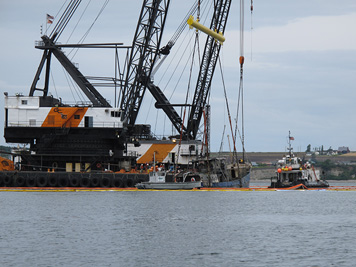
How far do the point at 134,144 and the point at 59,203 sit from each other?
31.2 metres

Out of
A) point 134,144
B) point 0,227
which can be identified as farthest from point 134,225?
point 134,144

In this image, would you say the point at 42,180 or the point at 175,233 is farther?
the point at 42,180

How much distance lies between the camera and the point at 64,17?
100 metres

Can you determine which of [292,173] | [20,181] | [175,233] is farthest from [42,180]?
[175,233]

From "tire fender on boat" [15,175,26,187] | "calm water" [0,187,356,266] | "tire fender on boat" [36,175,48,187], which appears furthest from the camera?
"tire fender on boat" [15,175,26,187]

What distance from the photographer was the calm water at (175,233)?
37906mm

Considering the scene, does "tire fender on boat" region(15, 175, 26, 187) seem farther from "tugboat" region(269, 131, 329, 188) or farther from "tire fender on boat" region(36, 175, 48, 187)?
"tugboat" region(269, 131, 329, 188)

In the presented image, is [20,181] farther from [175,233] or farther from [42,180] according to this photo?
[175,233]

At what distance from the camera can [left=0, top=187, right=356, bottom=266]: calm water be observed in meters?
37.9

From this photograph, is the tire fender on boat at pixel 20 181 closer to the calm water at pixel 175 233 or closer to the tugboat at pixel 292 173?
the calm water at pixel 175 233

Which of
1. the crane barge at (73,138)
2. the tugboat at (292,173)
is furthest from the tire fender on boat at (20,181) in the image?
the tugboat at (292,173)

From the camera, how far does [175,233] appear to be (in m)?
47.8

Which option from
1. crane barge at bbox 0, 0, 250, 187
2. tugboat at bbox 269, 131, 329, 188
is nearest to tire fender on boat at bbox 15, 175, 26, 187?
crane barge at bbox 0, 0, 250, 187

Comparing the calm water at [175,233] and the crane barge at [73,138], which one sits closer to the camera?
the calm water at [175,233]
